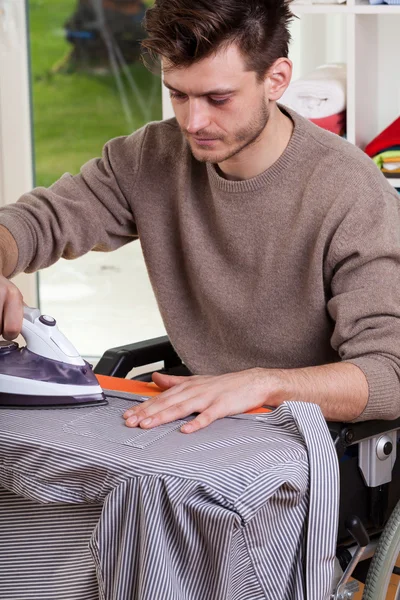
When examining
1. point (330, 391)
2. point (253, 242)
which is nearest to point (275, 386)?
point (330, 391)

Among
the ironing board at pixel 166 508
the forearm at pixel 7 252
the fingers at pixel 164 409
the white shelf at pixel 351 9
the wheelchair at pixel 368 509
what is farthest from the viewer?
the white shelf at pixel 351 9

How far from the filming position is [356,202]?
56.7 inches

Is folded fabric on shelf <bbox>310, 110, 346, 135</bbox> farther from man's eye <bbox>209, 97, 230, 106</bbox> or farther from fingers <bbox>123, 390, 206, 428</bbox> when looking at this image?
fingers <bbox>123, 390, 206, 428</bbox>

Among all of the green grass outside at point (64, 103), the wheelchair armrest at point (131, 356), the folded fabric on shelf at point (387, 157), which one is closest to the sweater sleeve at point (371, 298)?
the wheelchair armrest at point (131, 356)

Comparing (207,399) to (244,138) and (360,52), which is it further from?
(360,52)

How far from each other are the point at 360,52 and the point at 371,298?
1016 millimetres

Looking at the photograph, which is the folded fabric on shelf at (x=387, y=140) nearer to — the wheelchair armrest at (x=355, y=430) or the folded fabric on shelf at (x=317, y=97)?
the folded fabric on shelf at (x=317, y=97)

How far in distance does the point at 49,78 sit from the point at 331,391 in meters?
2.12

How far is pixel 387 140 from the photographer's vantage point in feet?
7.14

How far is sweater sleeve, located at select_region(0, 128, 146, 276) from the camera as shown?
62.7 inches

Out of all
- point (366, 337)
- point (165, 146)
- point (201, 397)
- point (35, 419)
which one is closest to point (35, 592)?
point (35, 419)

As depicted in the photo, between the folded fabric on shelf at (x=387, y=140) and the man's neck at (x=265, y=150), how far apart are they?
26.1 inches

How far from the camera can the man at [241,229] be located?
132 cm

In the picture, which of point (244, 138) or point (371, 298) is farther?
point (244, 138)
